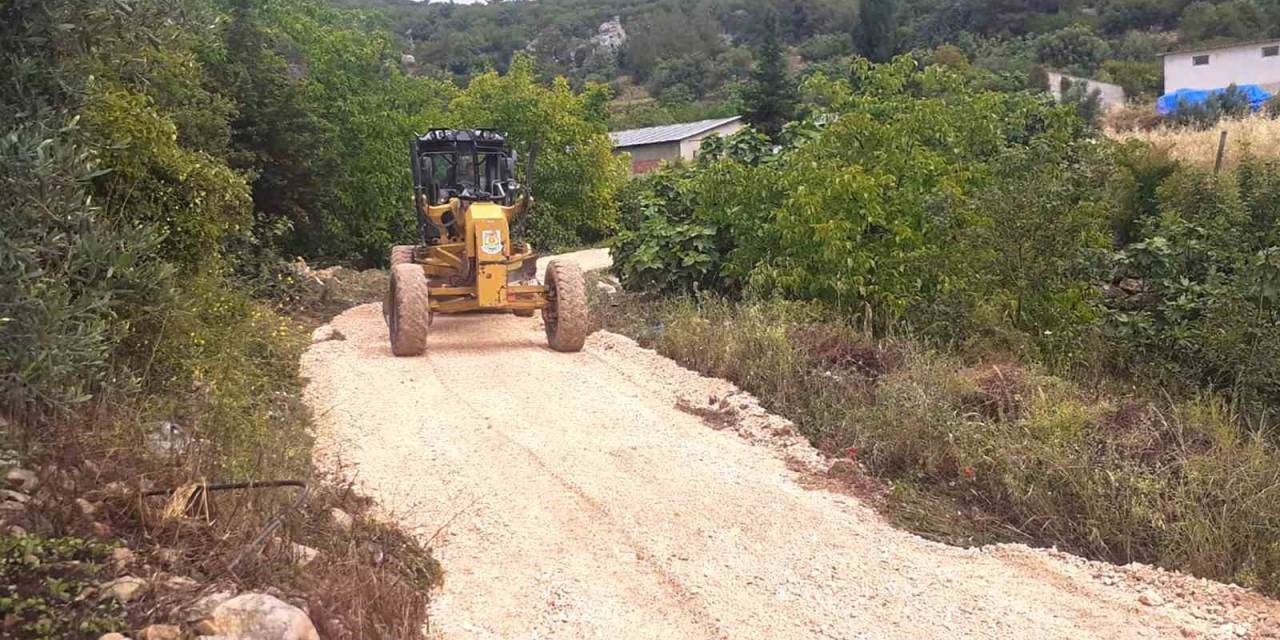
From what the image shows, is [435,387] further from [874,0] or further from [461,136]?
[874,0]

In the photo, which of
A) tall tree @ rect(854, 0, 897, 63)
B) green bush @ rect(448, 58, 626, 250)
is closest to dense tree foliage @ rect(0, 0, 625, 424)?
green bush @ rect(448, 58, 626, 250)

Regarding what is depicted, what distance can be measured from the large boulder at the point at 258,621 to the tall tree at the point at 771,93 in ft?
95.5

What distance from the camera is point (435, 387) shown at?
30.3ft

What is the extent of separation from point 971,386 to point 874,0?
58106 mm

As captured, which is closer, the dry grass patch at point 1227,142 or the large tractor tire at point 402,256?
Result: the large tractor tire at point 402,256

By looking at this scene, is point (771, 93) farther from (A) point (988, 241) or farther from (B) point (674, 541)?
(B) point (674, 541)

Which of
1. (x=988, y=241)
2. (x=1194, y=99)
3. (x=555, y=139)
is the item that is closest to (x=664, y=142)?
(x=555, y=139)

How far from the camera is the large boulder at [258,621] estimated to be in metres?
3.53

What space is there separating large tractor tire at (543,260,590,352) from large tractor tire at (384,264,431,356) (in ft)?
4.49

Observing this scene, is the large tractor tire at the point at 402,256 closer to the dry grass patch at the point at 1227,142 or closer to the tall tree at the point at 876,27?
the dry grass patch at the point at 1227,142

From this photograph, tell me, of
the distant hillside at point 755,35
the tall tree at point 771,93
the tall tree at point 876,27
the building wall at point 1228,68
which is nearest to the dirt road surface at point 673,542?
the tall tree at point 771,93

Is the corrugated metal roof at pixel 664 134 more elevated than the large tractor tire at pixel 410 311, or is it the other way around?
the corrugated metal roof at pixel 664 134

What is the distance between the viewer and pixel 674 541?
5.57 meters

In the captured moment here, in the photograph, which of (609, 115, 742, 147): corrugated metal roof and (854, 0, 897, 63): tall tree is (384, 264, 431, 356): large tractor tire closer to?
(609, 115, 742, 147): corrugated metal roof
